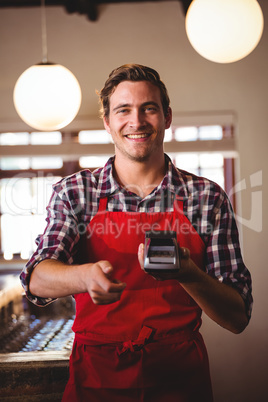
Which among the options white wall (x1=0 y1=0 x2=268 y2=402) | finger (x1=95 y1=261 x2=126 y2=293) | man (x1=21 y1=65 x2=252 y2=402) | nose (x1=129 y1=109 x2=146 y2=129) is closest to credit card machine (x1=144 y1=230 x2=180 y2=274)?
finger (x1=95 y1=261 x2=126 y2=293)

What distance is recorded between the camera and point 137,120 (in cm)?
129

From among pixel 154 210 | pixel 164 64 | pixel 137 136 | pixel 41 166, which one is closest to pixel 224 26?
pixel 137 136

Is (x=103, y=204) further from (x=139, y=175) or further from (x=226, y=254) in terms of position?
(x=226, y=254)

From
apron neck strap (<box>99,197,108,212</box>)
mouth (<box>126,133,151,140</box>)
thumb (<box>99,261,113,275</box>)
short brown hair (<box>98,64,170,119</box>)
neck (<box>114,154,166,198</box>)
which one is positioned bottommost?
thumb (<box>99,261,113,275</box>)

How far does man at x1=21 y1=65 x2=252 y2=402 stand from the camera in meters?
1.17

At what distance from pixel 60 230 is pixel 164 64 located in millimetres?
3454

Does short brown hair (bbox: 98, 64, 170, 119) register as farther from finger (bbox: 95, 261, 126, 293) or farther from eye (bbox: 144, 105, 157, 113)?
finger (bbox: 95, 261, 126, 293)

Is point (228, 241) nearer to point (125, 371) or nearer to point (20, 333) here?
point (125, 371)

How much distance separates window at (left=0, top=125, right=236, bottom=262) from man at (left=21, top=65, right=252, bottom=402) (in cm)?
302

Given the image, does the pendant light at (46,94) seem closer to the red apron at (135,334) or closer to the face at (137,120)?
the face at (137,120)

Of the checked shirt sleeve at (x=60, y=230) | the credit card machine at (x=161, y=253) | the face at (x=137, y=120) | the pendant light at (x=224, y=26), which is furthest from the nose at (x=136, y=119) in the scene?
the pendant light at (x=224, y=26)

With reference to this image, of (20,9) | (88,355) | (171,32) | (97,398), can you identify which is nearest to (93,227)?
(88,355)

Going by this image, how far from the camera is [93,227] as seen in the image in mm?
1252

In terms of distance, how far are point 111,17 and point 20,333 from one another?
3.46 m
